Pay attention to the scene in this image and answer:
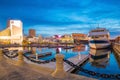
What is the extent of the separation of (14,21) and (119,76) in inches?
4253

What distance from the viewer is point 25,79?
782 centimetres

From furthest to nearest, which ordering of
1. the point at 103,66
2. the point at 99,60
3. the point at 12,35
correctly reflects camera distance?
the point at 12,35, the point at 99,60, the point at 103,66

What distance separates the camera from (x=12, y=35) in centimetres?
9206

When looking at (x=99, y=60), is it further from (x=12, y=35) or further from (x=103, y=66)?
(x=12, y=35)

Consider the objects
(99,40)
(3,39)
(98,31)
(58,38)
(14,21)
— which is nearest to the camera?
(99,40)

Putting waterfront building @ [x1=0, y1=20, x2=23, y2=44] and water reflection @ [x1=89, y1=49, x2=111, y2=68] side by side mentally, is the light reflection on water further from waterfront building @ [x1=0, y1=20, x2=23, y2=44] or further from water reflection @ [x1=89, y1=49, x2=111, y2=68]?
waterfront building @ [x1=0, y1=20, x2=23, y2=44]

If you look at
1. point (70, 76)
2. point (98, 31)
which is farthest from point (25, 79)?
point (98, 31)

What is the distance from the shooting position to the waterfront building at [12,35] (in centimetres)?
8760

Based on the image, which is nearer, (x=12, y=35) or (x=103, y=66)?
(x=103, y=66)

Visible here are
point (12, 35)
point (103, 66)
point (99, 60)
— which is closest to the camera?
point (103, 66)

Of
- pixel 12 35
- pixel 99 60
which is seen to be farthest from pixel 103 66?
pixel 12 35

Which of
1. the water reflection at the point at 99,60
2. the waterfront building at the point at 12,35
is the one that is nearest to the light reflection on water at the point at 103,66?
the water reflection at the point at 99,60

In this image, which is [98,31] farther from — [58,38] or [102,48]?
[58,38]

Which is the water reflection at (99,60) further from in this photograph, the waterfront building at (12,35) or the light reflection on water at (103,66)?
Result: the waterfront building at (12,35)
